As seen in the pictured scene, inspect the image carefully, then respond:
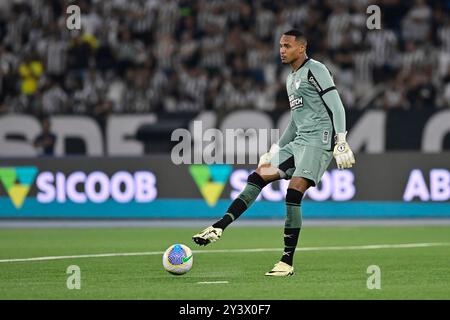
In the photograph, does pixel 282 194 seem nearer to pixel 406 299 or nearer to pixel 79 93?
pixel 79 93

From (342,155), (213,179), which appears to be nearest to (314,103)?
(342,155)

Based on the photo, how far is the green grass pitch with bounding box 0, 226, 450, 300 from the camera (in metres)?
9.56

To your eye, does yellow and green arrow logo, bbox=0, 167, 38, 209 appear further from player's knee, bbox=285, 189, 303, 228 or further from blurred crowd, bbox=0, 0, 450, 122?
player's knee, bbox=285, 189, 303, 228

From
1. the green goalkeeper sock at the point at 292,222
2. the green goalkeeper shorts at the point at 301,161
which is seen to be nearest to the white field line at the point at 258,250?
the green goalkeeper shorts at the point at 301,161

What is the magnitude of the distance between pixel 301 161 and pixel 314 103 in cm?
60

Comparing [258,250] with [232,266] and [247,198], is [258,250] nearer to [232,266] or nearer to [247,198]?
[232,266]

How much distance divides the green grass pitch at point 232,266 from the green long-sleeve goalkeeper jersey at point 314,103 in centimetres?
138

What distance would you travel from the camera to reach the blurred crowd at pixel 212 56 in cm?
2245

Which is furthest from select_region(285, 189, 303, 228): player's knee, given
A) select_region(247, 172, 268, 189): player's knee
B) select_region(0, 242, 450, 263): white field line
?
select_region(0, 242, 450, 263): white field line

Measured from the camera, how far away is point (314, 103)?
36.6 feet

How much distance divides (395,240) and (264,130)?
588 centimetres

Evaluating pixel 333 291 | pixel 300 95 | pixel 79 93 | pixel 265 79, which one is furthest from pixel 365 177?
pixel 333 291

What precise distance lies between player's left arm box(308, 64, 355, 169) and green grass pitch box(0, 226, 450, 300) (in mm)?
1164
